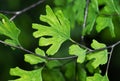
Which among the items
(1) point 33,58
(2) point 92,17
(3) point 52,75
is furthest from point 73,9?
(1) point 33,58

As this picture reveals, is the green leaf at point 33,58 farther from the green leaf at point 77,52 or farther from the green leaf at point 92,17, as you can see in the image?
the green leaf at point 92,17

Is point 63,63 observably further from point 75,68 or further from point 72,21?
point 72,21

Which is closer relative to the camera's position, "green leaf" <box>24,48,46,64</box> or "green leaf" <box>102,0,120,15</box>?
"green leaf" <box>24,48,46,64</box>

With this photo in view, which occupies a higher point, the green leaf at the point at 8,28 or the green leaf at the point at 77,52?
the green leaf at the point at 8,28

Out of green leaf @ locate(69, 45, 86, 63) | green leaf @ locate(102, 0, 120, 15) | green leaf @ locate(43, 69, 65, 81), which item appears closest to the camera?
green leaf @ locate(69, 45, 86, 63)

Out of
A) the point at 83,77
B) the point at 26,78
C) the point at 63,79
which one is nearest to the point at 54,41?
the point at 26,78

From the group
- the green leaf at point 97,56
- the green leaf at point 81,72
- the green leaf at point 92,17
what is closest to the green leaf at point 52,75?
the green leaf at point 81,72

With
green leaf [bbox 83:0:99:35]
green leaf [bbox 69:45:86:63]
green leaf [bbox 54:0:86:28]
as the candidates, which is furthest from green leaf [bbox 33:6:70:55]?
green leaf [bbox 54:0:86:28]

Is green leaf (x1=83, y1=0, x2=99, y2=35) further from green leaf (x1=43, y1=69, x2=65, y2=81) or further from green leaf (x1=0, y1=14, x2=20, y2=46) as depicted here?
green leaf (x1=0, y1=14, x2=20, y2=46)
